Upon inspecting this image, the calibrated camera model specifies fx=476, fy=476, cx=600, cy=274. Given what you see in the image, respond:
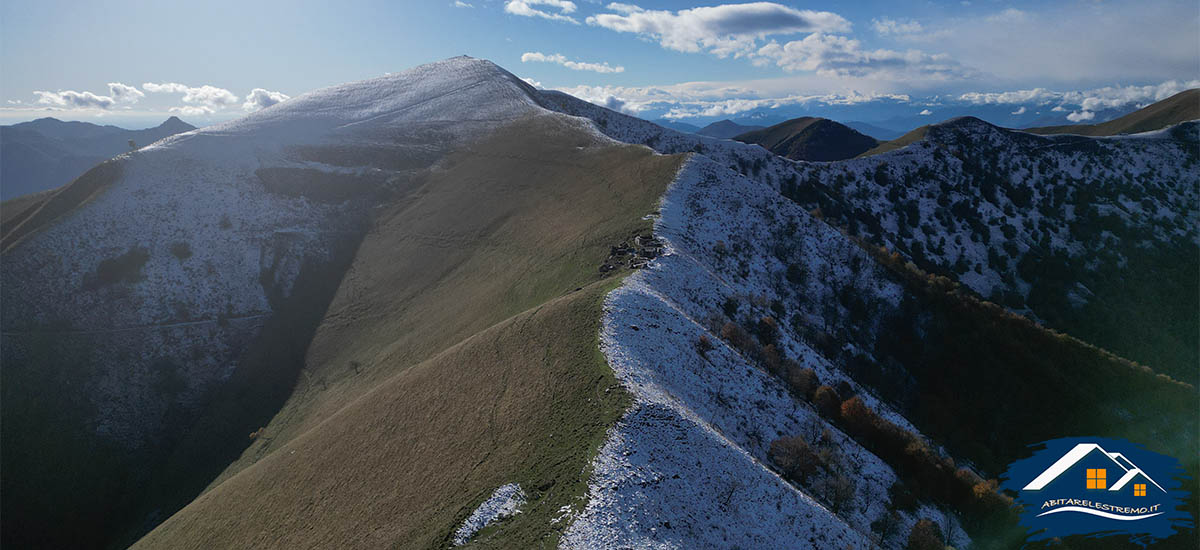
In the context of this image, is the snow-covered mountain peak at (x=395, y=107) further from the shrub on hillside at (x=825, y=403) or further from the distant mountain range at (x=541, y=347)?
the shrub on hillside at (x=825, y=403)

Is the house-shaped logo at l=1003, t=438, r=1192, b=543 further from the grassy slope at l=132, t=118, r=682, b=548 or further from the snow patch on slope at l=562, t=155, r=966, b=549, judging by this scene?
the grassy slope at l=132, t=118, r=682, b=548

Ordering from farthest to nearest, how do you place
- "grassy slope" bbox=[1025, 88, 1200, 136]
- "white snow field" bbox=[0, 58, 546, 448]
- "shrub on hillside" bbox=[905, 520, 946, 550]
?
"grassy slope" bbox=[1025, 88, 1200, 136] → "white snow field" bbox=[0, 58, 546, 448] → "shrub on hillside" bbox=[905, 520, 946, 550]

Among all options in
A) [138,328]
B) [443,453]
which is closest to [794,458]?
[443,453]

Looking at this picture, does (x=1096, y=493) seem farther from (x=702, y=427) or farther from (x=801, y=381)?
(x=702, y=427)

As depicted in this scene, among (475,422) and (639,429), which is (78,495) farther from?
(639,429)

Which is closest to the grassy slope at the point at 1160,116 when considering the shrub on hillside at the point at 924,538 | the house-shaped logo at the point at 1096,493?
the house-shaped logo at the point at 1096,493

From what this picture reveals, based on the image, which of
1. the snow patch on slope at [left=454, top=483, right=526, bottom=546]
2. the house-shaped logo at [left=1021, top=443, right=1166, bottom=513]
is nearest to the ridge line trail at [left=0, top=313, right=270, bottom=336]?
the snow patch on slope at [left=454, top=483, right=526, bottom=546]

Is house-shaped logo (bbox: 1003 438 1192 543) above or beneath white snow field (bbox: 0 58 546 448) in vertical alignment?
beneath
